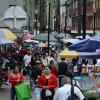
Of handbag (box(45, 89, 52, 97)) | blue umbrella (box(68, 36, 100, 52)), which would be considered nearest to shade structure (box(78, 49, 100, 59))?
blue umbrella (box(68, 36, 100, 52))

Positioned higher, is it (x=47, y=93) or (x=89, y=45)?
(x=89, y=45)

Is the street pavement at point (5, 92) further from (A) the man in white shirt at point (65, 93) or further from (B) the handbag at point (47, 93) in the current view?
(A) the man in white shirt at point (65, 93)

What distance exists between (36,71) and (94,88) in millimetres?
2637

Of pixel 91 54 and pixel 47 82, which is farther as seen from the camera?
pixel 91 54

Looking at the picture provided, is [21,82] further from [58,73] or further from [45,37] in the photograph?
[45,37]

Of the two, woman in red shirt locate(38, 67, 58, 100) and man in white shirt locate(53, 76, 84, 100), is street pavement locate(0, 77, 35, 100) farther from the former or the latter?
man in white shirt locate(53, 76, 84, 100)

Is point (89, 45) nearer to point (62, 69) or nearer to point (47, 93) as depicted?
point (47, 93)

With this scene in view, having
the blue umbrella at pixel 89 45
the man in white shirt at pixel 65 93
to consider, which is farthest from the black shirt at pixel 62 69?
the man in white shirt at pixel 65 93

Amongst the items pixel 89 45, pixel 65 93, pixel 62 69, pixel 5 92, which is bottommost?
pixel 5 92

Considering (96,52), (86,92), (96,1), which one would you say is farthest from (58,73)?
(96,1)

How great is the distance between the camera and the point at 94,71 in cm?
1277

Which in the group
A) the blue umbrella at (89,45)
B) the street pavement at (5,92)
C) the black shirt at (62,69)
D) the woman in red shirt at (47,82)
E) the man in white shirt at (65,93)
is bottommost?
the street pavement at (5,92)

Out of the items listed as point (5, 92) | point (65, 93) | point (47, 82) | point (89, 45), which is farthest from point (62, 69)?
point (65, 93)

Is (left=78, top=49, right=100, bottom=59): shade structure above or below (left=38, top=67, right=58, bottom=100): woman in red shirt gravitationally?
above
